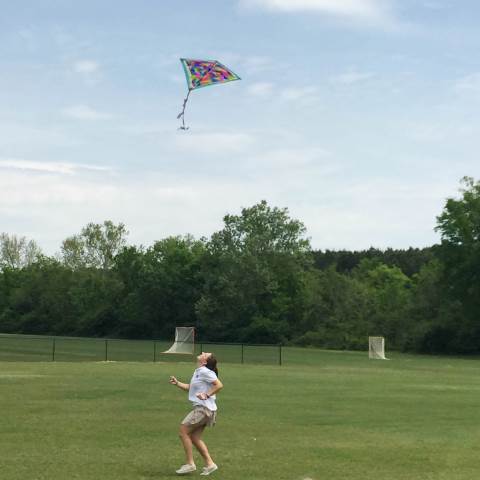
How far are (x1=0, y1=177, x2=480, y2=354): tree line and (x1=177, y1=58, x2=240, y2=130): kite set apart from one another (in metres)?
49.8

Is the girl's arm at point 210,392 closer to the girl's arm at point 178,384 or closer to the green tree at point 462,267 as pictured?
the girl's arm at point 178,384

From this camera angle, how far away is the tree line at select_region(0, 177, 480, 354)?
73812 mm

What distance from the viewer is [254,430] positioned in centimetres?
1803

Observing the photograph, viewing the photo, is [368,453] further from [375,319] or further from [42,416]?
[375,319]

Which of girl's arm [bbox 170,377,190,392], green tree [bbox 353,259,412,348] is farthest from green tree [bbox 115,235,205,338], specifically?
girl's arm [bbox 170,377,190,392]

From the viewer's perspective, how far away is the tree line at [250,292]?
73812 millimetres

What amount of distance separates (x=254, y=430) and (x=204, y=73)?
40.8 ft

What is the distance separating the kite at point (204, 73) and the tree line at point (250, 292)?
49763 millimetres

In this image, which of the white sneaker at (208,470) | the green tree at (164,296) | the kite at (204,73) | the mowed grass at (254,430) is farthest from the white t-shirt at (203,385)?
the green tree at (164,296)

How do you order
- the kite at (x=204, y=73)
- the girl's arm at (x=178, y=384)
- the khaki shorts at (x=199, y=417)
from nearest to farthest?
the khaki shorts at (x=199, y=417) → the girl's arm at (x=178, y=384) → the kite at (x=204, y=73)

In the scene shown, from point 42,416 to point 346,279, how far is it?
74.1m

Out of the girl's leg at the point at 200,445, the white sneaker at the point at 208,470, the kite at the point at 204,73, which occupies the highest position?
the kite at the point at 204,73

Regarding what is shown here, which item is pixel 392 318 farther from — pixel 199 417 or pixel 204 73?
pixel 199 417

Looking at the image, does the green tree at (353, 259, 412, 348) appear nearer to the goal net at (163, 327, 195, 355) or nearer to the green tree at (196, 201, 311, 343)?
the green tree at (196, 201, 311, 343)
